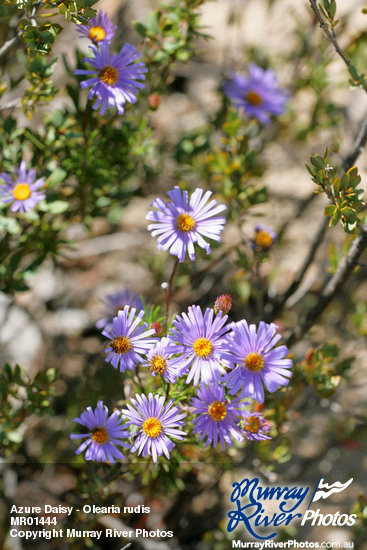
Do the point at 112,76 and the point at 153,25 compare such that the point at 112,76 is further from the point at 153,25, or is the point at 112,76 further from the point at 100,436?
the point at 100,436

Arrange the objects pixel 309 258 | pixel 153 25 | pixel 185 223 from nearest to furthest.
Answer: pixel 185 223 < pixel 153 25 < pixel 309 258

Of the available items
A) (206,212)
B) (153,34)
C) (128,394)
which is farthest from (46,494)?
(153,34)

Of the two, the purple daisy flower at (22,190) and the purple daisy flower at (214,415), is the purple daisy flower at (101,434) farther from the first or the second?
the purple daisy flower at (22,190)

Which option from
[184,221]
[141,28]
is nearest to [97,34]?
[141,28]

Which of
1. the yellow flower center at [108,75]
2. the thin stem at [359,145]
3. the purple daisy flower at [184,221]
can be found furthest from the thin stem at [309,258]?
the yellow flower center at [108,75]

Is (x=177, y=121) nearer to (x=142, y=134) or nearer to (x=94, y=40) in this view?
(x=142, y=134)

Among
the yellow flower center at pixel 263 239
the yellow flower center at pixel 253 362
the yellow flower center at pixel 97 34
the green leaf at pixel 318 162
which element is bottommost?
the yellow flower center at pixel 253 362
